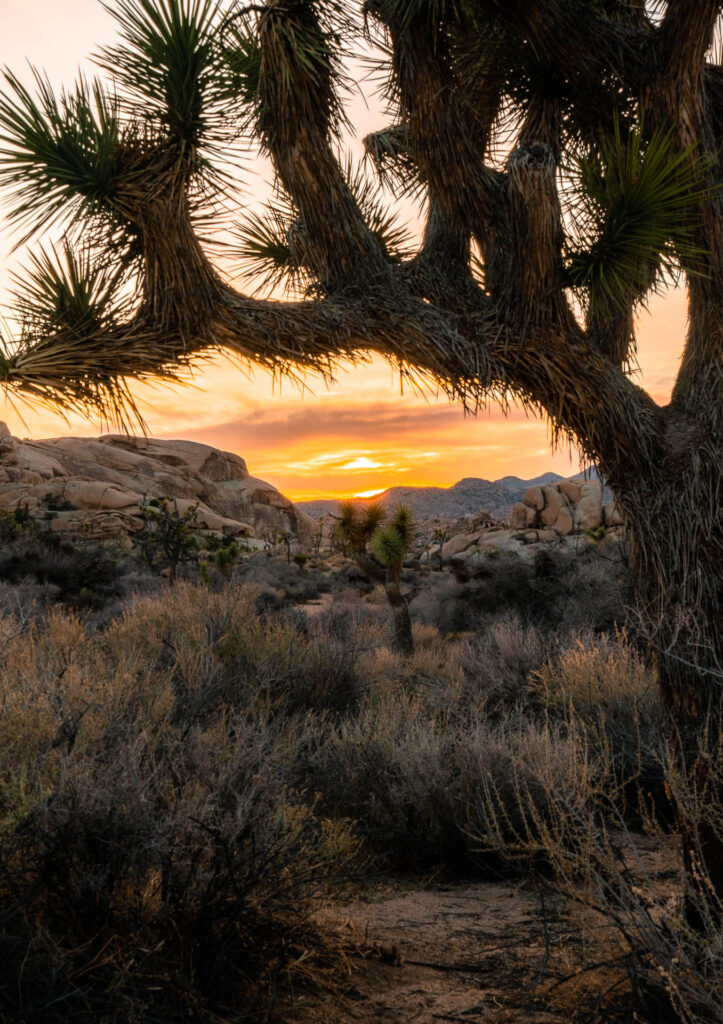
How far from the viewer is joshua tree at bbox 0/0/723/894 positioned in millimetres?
3742

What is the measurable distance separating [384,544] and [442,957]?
38.8 feet

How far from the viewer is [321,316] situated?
12.6 ft

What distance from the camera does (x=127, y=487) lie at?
5491cm

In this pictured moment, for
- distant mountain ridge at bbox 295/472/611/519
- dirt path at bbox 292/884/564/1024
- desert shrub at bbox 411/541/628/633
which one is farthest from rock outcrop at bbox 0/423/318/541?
distant mountain ridge at bbox 295/472/611/519

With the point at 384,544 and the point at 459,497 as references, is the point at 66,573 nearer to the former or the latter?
the point at 384,544

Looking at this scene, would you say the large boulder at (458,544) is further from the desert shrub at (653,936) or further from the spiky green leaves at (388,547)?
the desert shrub at (653,936)

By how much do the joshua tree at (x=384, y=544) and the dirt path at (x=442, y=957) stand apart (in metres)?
8.93

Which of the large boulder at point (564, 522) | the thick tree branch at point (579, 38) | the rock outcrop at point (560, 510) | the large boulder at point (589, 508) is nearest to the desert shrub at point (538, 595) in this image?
the thick tree branch at point (579, 38)

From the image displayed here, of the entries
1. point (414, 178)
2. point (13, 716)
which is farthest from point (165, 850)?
point (414, 178)

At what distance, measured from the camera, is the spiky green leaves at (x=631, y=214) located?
3.68 meters

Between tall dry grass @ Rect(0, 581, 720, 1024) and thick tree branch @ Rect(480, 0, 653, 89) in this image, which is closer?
tall dry grass @ Rect(0, 581, 720, 1024)

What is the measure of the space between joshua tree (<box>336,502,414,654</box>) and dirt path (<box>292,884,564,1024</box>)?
8.93m

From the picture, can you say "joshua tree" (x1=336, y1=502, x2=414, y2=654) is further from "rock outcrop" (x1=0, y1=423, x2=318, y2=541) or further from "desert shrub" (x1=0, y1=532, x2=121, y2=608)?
"rock outcrop" (x1=0, y1=423, x2=318, y2=541)

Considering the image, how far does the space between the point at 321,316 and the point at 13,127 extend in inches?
69.5
